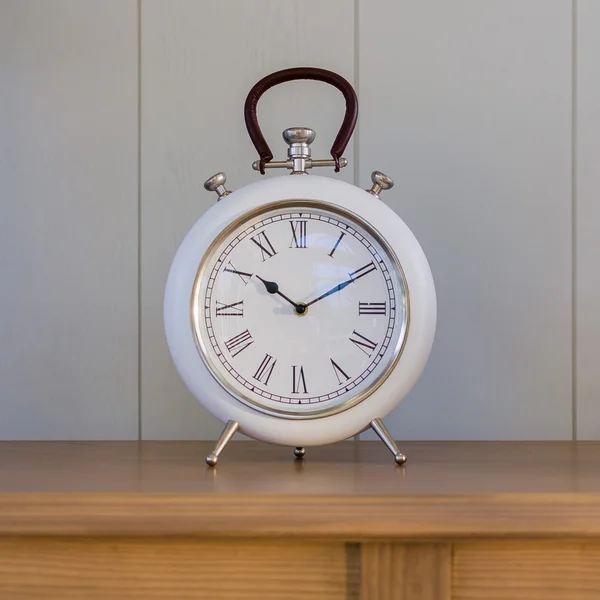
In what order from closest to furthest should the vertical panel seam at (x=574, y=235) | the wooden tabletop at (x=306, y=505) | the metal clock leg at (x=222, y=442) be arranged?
1. the wooden tabletop at (x=306, y=505)
2. the metal clock leg at (x=222, y=442)
3. the vertical panel seam at (x=574, y=235)

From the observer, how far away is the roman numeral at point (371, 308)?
2.60 feet

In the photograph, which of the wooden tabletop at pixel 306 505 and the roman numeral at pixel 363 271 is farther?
the roman numeral at pixel 363 271

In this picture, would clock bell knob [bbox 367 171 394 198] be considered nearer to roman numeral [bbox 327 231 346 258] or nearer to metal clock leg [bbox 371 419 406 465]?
roman numeral [bbox 327 231 346 258]

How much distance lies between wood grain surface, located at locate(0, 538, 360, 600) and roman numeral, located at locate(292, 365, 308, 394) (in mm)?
183

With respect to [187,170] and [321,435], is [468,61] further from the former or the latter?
[321,435]

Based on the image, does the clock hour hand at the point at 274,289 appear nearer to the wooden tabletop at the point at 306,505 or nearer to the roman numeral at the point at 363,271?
the roman numeral at the point at 363,271

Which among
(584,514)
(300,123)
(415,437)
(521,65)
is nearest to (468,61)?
(521,65)

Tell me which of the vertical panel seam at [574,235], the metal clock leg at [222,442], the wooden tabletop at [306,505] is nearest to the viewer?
the wooden tabletop at [306,505]

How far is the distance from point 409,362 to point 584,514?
231 mm

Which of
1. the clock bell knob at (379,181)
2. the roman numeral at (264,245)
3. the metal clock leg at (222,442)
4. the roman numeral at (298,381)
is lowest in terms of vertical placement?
the metal clock leg at (222,442)

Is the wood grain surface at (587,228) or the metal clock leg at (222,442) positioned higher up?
the wood grain surface at (587,228)

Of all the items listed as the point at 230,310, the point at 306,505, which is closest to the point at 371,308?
the point at 230,310

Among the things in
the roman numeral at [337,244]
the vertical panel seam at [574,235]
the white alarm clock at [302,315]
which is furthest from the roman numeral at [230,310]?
the vertical panel seam at [574,235]

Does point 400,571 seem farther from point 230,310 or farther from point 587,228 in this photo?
point 587,228
